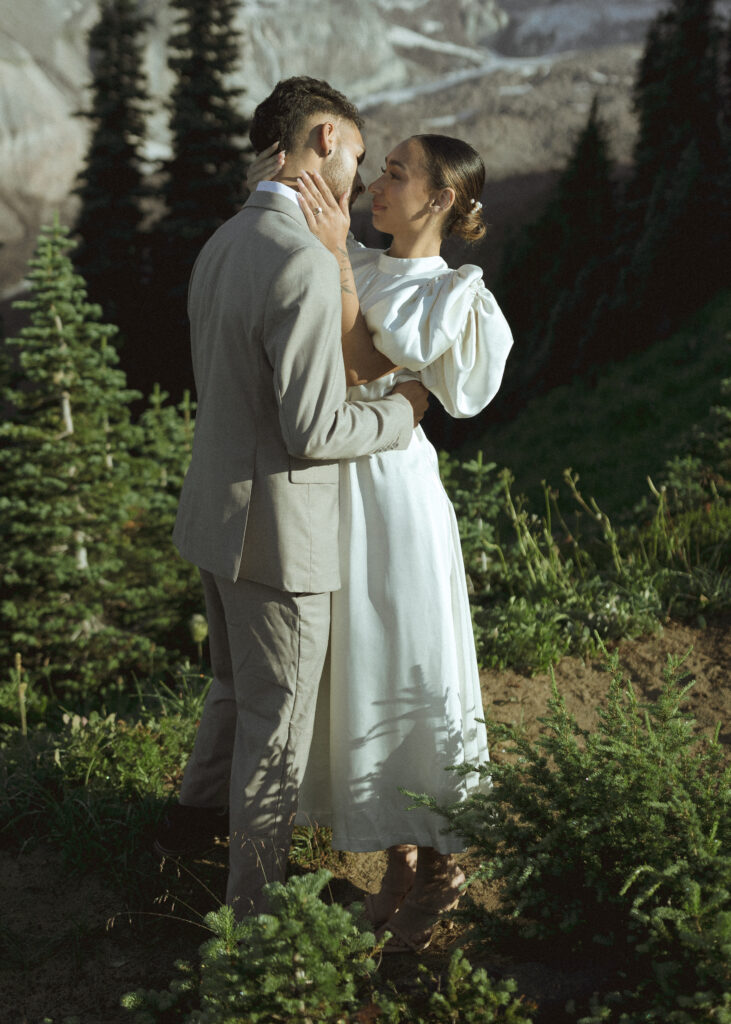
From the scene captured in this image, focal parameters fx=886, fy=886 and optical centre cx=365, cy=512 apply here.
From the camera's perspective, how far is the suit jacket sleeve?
6.62 feet

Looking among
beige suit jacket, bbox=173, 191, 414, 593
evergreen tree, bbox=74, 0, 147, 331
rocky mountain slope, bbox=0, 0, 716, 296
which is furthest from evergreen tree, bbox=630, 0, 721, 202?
beige suit jacket, bbox=173, 191, 414, 593

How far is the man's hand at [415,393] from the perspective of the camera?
240 centimetres

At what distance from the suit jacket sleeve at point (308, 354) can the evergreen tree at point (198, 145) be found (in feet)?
58.9

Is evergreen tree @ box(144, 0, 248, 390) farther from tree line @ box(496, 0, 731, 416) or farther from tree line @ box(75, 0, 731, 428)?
tree line @ box(496, 0, 731, 416)

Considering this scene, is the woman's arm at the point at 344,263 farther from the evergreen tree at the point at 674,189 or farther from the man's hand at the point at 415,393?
the evergreen tree at the point at 674,189

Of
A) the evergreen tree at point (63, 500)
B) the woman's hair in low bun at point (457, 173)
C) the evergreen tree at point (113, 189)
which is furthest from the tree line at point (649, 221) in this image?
the woman's hair in low bun at point (457, 173)

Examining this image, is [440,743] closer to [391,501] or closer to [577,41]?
[391,501]

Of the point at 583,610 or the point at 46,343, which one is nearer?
the point at 583,610

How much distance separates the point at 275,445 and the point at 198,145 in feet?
64.0

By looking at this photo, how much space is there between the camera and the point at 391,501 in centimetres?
234

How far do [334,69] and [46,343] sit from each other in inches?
1131

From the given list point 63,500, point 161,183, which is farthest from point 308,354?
point 161,183

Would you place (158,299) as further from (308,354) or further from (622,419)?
(308,354)

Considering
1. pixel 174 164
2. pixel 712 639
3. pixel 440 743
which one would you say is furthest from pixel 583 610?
pixel 174 164
